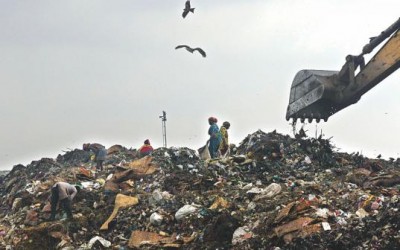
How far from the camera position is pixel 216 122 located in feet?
37.2

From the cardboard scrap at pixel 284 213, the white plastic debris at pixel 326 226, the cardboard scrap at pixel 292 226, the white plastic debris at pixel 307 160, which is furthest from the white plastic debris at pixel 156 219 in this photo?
the white plastic debris at pixel 307 160

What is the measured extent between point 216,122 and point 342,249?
5739 mm

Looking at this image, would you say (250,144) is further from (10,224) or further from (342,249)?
(342,249)

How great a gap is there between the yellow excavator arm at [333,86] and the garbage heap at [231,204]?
118 centimetres

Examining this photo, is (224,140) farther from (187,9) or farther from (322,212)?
(322,212)

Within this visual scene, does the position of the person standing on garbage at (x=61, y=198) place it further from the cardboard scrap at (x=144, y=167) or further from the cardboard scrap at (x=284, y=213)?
the cardboard scrap at (x=284, y=213)

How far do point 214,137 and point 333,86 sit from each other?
2.77 m

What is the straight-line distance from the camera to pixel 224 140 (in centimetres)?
1160

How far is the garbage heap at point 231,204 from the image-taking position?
6574 millimetres

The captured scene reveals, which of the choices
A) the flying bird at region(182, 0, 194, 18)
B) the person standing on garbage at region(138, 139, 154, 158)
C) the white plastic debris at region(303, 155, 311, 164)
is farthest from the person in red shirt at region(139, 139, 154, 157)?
the flying bird at region(182, 0, 194, 18)

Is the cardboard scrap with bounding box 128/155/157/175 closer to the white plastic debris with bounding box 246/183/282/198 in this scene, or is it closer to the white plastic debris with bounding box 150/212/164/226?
the white plastic debris with bounding box 150/212/164/226

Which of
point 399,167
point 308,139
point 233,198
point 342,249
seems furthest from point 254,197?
point 399,167

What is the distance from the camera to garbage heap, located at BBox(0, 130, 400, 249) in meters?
6.57

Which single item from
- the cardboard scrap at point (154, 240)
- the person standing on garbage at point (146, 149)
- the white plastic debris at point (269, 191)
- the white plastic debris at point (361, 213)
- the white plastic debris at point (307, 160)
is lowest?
the cardboard scrap at point (154, 240)
